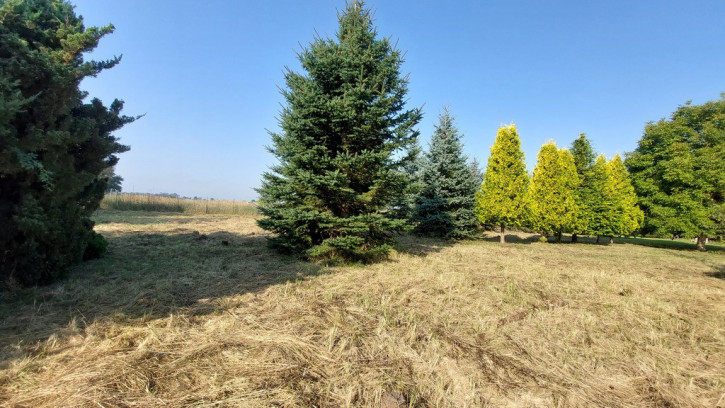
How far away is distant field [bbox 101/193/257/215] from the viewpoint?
Answer: 2594 cm

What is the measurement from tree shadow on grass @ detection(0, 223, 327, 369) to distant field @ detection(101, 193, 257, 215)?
65.2ft

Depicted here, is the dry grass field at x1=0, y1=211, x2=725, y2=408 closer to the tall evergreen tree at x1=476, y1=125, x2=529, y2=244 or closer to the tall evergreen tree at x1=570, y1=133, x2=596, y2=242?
the tall evergreen tree at x1=476, y1=125, x2=529, y2=244

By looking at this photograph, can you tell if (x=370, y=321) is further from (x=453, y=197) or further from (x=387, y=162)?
(x=453, y=197)

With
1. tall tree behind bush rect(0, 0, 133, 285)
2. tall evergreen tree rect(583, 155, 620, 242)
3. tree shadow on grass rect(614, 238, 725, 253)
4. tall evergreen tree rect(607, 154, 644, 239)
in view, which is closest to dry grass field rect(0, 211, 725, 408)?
tall tree behind bush rect(0, 0, 133, 285)

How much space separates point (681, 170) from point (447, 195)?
1376cm

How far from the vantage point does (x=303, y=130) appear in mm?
6930

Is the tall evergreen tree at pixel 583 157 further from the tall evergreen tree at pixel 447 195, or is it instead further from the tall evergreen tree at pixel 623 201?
the tall evergreen tree at pixel 447 195

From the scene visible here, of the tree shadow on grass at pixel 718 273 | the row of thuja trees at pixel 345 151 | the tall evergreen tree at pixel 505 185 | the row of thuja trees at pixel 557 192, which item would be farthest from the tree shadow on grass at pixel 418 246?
the tree shadow on grass at pixel 718 273

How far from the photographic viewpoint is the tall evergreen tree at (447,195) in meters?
14.3

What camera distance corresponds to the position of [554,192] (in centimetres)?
1552

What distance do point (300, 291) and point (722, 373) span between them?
504 cm

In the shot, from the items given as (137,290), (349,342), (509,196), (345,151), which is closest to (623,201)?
(509,196)

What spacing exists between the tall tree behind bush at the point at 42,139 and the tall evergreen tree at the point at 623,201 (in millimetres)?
22733

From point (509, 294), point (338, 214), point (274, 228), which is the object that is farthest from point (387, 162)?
point (509, 294)
